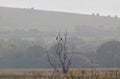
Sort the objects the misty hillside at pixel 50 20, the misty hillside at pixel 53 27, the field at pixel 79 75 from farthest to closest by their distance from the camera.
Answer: the misty hillside at pixel 50 20
the misty hillside at pixel 53 27
the field at pixel 79 75

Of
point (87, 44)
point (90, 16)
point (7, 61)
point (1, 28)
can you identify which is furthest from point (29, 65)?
point (90, 16)

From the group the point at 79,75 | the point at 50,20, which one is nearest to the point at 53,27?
the point at 50,20

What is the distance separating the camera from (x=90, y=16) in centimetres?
13038

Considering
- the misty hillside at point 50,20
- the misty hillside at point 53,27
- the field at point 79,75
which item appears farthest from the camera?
the misty hillside at point 50,20

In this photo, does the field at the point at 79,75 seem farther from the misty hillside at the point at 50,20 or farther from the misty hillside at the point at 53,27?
the misty hillside at the point at 50,20

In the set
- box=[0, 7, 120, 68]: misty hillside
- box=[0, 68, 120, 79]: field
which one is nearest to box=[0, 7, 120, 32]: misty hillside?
box=[0, 7, 120, 68]: misty hillside

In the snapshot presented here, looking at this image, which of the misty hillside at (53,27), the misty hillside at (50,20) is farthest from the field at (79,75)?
the misty hillside at (50,20)

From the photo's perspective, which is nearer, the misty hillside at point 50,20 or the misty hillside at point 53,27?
the misty hillside at point 53,27

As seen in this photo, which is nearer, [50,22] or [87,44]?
[87,44]

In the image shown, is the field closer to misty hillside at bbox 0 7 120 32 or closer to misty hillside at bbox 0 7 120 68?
misty hillside at bbox 0 7 120 68

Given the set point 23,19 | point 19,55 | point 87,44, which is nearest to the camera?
point 19,55

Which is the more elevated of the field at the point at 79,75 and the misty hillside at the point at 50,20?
the field at the point at 79,75

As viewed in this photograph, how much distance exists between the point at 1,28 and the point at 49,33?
11.3 metres

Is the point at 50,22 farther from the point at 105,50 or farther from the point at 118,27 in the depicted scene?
the point at 105,50
